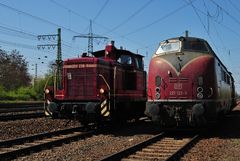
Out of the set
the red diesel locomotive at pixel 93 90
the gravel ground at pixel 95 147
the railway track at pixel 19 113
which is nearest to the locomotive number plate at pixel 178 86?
the gravel ground at pixel 95 147

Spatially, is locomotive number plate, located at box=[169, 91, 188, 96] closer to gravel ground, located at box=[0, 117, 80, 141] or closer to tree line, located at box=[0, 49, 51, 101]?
gravel ground, located at box=[0, 117, 80, 141]

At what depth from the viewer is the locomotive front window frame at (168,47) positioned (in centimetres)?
1401

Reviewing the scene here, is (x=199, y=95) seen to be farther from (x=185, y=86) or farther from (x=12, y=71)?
(x=12, y=71)

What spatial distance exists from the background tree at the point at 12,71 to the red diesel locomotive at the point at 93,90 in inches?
A: 2212

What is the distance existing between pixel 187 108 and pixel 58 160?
531 centimetres

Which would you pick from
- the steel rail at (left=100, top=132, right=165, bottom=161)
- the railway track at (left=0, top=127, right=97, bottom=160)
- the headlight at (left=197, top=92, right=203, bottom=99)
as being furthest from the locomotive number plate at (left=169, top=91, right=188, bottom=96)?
the railway track at (left=0, top=127, right=97, bottom=160)

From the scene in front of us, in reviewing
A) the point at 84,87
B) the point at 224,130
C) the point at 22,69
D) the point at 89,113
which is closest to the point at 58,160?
the point at 89,113

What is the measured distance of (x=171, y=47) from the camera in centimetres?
1415

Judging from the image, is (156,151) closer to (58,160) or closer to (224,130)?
(58,160)

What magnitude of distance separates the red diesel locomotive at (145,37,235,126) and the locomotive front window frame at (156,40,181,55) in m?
0.05

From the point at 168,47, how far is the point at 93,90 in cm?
316

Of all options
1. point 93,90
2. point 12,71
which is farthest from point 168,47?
point 12,71

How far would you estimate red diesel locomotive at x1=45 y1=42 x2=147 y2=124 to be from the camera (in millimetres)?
14383

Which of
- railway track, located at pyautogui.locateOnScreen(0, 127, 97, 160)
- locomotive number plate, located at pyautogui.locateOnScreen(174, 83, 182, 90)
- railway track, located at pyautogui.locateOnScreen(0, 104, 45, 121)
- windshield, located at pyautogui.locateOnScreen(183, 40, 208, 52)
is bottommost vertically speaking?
railway track, located at pyautogui.locateOnScreen(0, 127, 97, 160)
